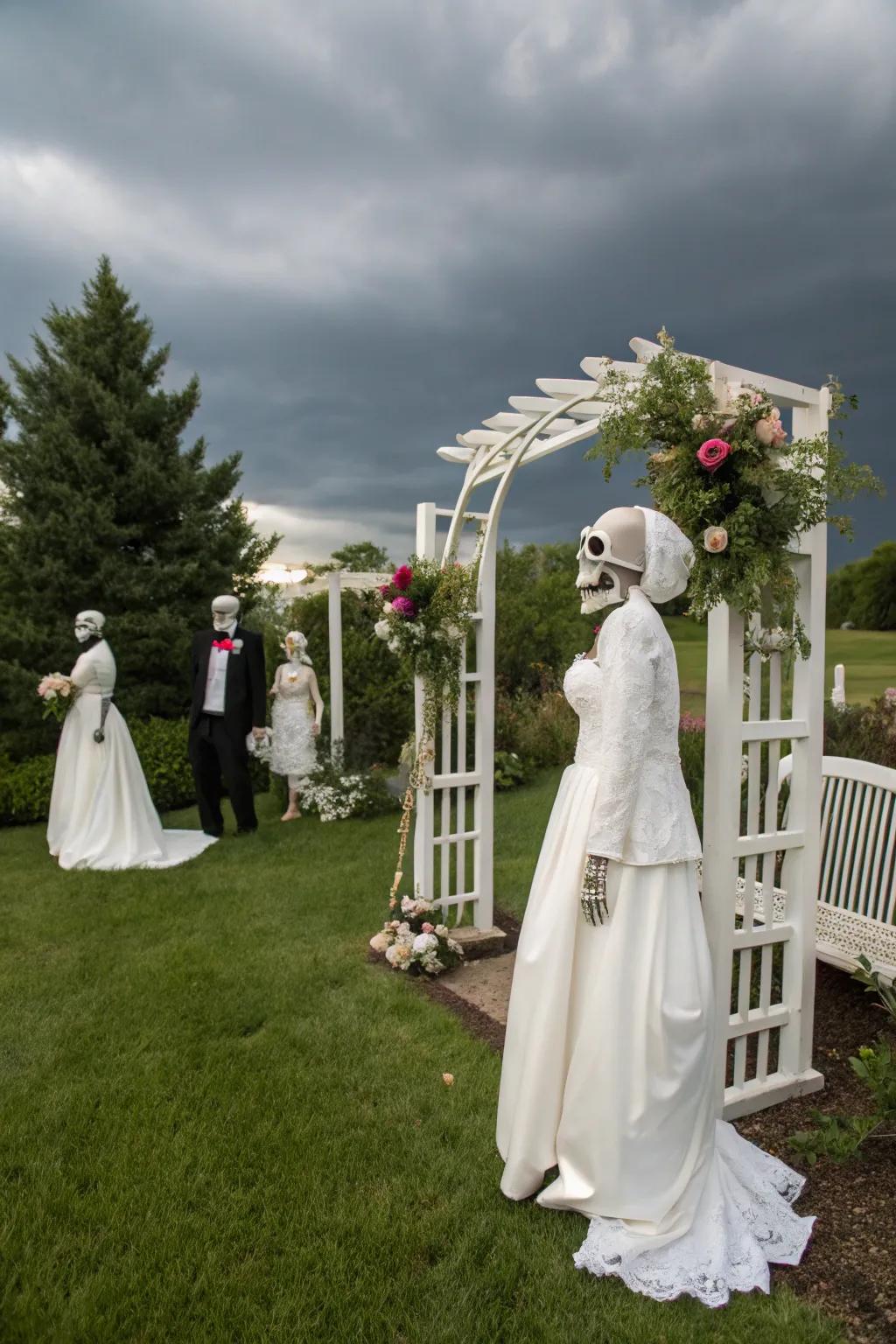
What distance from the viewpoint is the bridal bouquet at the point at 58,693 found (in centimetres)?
701

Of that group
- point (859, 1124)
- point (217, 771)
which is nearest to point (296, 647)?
point (217, 771)

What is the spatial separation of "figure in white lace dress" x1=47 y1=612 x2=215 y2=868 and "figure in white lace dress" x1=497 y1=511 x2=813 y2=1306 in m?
4.99

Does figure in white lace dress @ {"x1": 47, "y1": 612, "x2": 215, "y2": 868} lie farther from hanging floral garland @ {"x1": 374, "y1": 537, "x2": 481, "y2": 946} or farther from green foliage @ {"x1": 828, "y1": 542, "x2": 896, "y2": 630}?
green foliage @ {"x1": 828, "y1": 542, "x2": 896, "y2": 630}

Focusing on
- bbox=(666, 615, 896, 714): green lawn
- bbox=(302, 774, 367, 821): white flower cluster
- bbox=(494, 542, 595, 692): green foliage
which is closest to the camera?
bbox=(302, 774, 367, 821): white flower cluster

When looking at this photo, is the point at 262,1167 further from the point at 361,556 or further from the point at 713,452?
the point at 361,556

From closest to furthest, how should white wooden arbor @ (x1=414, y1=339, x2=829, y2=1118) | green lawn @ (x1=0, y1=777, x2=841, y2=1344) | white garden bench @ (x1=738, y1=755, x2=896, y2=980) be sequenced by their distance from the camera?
1. green lawn @ (x1=0, y1=777, x2=841, y2=1344)
2. white wooden arbor @ (x1=414, y1=339, x2=829, y2=1118)
3. white garden bench @ (x1=738, y1=755, x2=896, y2=980)

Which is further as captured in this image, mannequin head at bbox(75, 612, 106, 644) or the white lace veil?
mannequin head at bbox(75, 612, 106, 644)

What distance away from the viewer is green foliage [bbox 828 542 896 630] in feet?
35.6

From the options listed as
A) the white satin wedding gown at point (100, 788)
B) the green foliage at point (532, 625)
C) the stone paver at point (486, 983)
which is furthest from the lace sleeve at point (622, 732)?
the green foliage at point (532, 625)

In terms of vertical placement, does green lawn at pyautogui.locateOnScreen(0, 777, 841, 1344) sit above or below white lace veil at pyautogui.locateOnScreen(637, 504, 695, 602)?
below

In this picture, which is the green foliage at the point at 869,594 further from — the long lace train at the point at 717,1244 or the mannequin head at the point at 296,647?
the long lace train at the point at 717,1244

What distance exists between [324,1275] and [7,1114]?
1627 millimetres

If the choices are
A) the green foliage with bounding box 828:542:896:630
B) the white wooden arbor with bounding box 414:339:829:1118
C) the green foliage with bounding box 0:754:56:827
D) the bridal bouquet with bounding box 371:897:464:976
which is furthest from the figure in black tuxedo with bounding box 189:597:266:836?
the green foliage with bounding box 828:542:896:630

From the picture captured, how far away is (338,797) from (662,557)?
21.3ft
